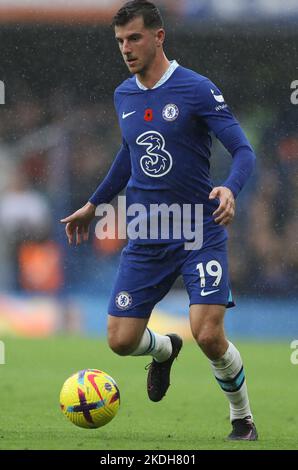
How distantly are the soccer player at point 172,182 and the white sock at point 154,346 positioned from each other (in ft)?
0.07

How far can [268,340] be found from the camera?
47.1 feet

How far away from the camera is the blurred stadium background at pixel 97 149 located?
1470 cm

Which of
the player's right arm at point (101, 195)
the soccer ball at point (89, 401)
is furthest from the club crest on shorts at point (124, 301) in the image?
the player's right arm at point (101, 195)

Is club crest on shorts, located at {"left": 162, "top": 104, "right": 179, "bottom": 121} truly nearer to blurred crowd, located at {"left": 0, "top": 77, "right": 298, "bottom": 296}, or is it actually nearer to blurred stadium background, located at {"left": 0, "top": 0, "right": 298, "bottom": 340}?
blurred stadium background, located at {"left": 0, "top": 0, "right": 298, "bottom": 340}

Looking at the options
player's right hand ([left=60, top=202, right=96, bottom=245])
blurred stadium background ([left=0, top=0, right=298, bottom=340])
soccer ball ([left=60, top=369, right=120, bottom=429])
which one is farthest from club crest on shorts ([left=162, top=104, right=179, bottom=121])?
blurred stadium background ([left=0, top=0, right=298, bottom=340])

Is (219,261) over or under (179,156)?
under

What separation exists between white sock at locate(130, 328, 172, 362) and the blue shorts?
189mm

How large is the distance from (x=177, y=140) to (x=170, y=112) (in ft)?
0.51

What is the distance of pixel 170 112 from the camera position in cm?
630

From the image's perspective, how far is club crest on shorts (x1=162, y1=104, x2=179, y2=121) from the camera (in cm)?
629
